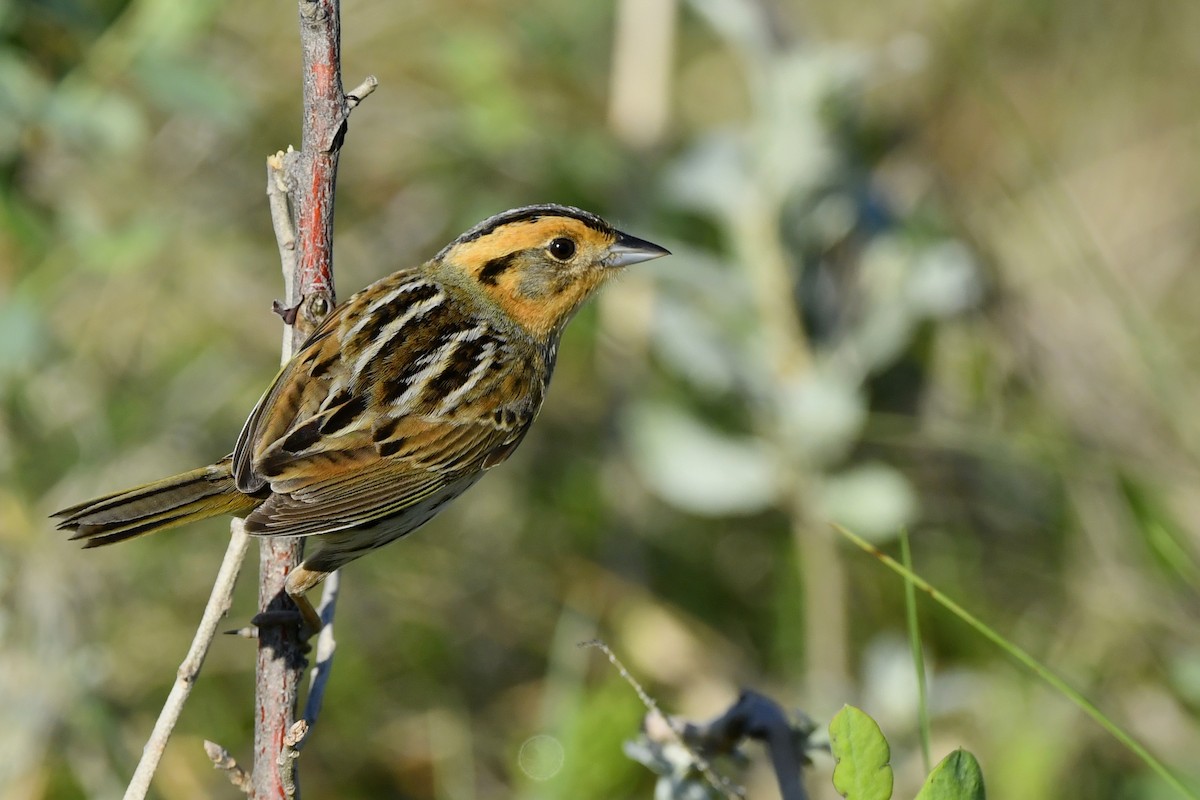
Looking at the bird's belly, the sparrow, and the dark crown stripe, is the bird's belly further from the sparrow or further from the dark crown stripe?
the dark crown stripe

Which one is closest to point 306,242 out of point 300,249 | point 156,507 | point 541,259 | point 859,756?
point 300,249

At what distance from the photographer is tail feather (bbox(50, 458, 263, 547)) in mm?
2615

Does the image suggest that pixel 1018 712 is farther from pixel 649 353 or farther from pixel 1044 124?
pixel 1044 124

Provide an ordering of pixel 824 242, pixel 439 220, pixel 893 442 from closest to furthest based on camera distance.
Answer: pixel 824 242
pixel 893 442
pixel 439 220

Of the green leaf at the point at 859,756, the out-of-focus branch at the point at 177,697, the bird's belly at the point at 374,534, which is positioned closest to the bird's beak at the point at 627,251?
the bird's belly at the point at 374,534

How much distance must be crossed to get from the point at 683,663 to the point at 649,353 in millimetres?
1129

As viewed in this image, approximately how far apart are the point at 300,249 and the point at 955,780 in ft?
4.78

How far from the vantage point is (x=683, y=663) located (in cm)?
478

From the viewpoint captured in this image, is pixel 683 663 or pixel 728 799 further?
pixel 683 663

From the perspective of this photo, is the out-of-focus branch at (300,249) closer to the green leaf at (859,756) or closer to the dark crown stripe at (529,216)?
the dark crown stripe at (529,216)

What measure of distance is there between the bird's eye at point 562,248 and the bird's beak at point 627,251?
0.28 ft

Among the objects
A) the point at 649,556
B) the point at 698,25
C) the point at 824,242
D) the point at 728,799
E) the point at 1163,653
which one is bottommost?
the point at 1163,653

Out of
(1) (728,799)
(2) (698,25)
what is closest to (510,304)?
(1) (728,799)

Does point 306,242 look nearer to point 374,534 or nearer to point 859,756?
point 374,534
